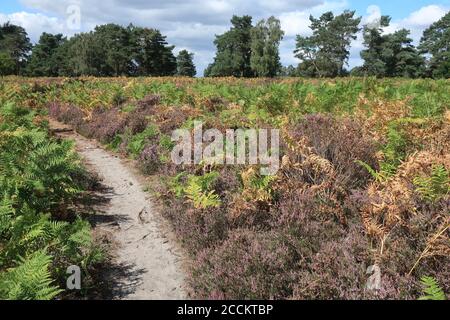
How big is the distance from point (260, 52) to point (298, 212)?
69984mm

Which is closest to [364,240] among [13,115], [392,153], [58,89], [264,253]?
[264,253]

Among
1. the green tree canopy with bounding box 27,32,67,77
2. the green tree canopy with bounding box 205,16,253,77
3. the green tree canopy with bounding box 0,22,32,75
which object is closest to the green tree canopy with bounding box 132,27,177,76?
the green tree canopy with bounding box 205,16,253,77

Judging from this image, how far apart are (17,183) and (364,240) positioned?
4978 millimetres

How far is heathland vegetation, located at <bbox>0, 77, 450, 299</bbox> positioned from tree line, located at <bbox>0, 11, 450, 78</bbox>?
194ft

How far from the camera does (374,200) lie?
18.6 feet

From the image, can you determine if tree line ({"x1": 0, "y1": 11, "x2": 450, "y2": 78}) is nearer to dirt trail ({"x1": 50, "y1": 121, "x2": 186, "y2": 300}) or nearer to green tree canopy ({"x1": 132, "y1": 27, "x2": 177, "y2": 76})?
green tree canopy ({"x1": 132, "y1": 27, "x2": 177, "y2": 76})

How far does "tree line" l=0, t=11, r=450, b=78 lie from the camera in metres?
67.2

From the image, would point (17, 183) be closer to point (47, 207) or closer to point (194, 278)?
point (47, 207)

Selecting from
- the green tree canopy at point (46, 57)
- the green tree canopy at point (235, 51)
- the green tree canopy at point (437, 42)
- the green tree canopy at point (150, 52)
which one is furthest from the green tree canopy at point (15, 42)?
the green tree canopy at point (437, 42)

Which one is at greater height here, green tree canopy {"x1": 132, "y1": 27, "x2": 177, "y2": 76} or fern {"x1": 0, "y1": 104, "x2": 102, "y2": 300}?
green tree canopy {"x1": 132, "y1": 27, "x2": 177, "y2": 76}

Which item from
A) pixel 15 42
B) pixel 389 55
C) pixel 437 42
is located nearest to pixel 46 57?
pixel 15 42

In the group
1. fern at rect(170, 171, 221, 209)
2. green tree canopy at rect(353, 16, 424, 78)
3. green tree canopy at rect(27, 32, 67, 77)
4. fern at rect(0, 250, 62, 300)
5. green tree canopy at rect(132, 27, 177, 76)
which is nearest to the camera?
fern at rect(0, 250, 62, 300)

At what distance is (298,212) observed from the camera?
5.91 metres

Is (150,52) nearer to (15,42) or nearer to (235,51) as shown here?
(235,51)
